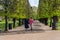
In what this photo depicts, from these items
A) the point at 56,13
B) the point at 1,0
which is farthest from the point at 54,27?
the point at 1,0

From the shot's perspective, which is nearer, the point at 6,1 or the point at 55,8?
the point at 6,1

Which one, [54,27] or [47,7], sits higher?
[47,7]

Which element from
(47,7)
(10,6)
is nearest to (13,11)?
A: (10,6)

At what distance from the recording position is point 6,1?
31.1m

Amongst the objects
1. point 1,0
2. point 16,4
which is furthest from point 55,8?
point 1,0

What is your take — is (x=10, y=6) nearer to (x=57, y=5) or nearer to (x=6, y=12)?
(x=6, y=12)

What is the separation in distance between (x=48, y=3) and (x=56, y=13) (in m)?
2.33

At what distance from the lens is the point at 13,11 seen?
3209 cm

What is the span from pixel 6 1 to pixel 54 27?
837 cm

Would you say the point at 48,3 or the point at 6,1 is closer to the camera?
the point at 6,1

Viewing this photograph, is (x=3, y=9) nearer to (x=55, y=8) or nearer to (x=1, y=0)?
(x=1, y=0)

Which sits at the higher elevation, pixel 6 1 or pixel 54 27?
pixel 6 1

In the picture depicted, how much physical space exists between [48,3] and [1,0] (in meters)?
7.42

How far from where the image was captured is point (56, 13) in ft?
107
